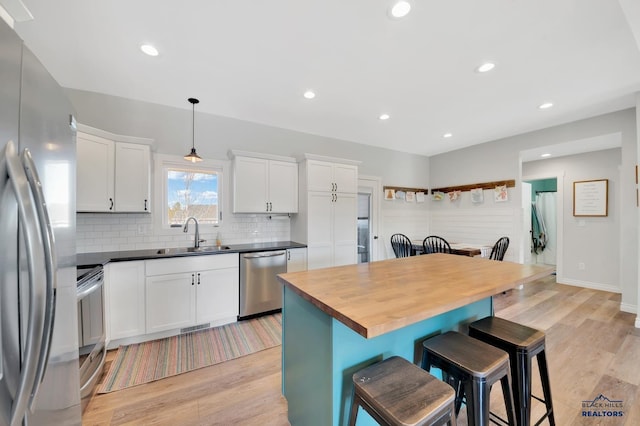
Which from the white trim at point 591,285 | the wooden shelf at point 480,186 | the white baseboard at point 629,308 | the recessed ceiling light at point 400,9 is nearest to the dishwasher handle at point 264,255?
the recessed ceiling light at point 400,9

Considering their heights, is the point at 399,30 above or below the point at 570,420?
above

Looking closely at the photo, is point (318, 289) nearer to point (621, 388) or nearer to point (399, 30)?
point (399, 30)

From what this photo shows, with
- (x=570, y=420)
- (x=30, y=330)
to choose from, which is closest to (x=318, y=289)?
(x=30, y=330)

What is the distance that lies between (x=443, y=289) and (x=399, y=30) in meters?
1.90

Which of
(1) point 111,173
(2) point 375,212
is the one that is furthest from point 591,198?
(1) point 111,173

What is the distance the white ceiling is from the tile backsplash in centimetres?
147

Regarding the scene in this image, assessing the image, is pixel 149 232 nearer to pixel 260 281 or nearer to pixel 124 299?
pixel 124 299

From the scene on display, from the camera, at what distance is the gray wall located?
3158 mm

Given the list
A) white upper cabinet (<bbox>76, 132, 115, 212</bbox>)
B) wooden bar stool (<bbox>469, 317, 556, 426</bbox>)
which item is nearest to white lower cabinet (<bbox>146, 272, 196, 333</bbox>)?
white upper cabinet (<bbox>76, 132, 115, 212</bbox>)

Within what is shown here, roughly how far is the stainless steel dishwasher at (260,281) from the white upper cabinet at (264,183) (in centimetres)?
69

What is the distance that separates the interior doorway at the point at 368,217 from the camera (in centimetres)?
468

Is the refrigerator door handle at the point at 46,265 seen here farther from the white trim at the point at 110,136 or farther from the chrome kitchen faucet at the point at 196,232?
the chrome kitchen faucet at the point at 196,232

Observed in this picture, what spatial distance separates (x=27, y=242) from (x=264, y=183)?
9.39 feet

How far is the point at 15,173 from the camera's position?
26.9 inches
